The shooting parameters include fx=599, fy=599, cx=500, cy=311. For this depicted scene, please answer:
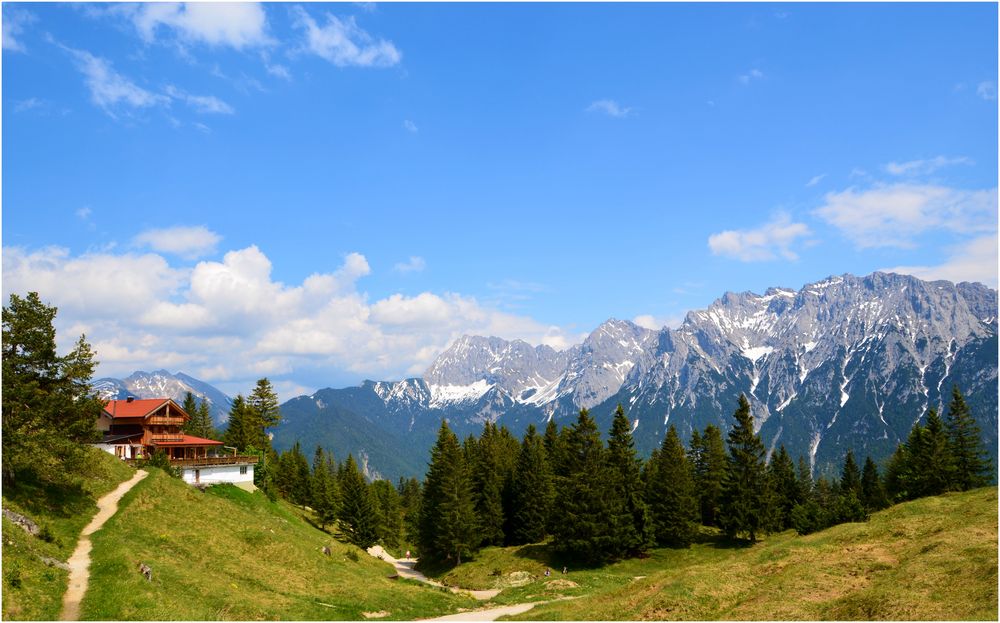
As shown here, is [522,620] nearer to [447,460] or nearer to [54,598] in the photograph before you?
[54,598]

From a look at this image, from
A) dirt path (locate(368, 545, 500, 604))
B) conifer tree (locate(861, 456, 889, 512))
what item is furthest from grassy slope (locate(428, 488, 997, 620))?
conifer tree (locate(861, 456, 889, 512))

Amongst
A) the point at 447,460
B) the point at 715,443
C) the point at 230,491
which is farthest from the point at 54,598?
the point at 715,443

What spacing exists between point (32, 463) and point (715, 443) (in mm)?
83005

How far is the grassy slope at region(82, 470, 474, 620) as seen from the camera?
33531 millimetres

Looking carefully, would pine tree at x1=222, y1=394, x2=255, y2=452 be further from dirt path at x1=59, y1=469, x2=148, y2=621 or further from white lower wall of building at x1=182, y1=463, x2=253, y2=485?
dirt path at x1=59, y1=469, x2=148, y2=621

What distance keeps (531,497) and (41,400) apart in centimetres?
5874

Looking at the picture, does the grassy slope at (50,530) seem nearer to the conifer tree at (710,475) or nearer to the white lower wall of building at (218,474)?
the white lower wall of building at (218,474)

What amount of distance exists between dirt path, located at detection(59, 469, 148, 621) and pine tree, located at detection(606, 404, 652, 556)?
50.1 metres

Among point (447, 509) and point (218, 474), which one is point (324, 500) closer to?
point (218, 474)

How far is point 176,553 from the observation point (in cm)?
4453

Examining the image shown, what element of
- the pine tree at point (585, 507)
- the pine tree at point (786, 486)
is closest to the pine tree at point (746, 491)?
the pine tree at point (786, 486)

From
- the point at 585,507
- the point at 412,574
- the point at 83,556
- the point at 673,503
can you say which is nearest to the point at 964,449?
the point at 673,503

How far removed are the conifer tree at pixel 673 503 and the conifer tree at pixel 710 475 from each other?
26.4 feet

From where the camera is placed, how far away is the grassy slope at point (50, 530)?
29.0m
